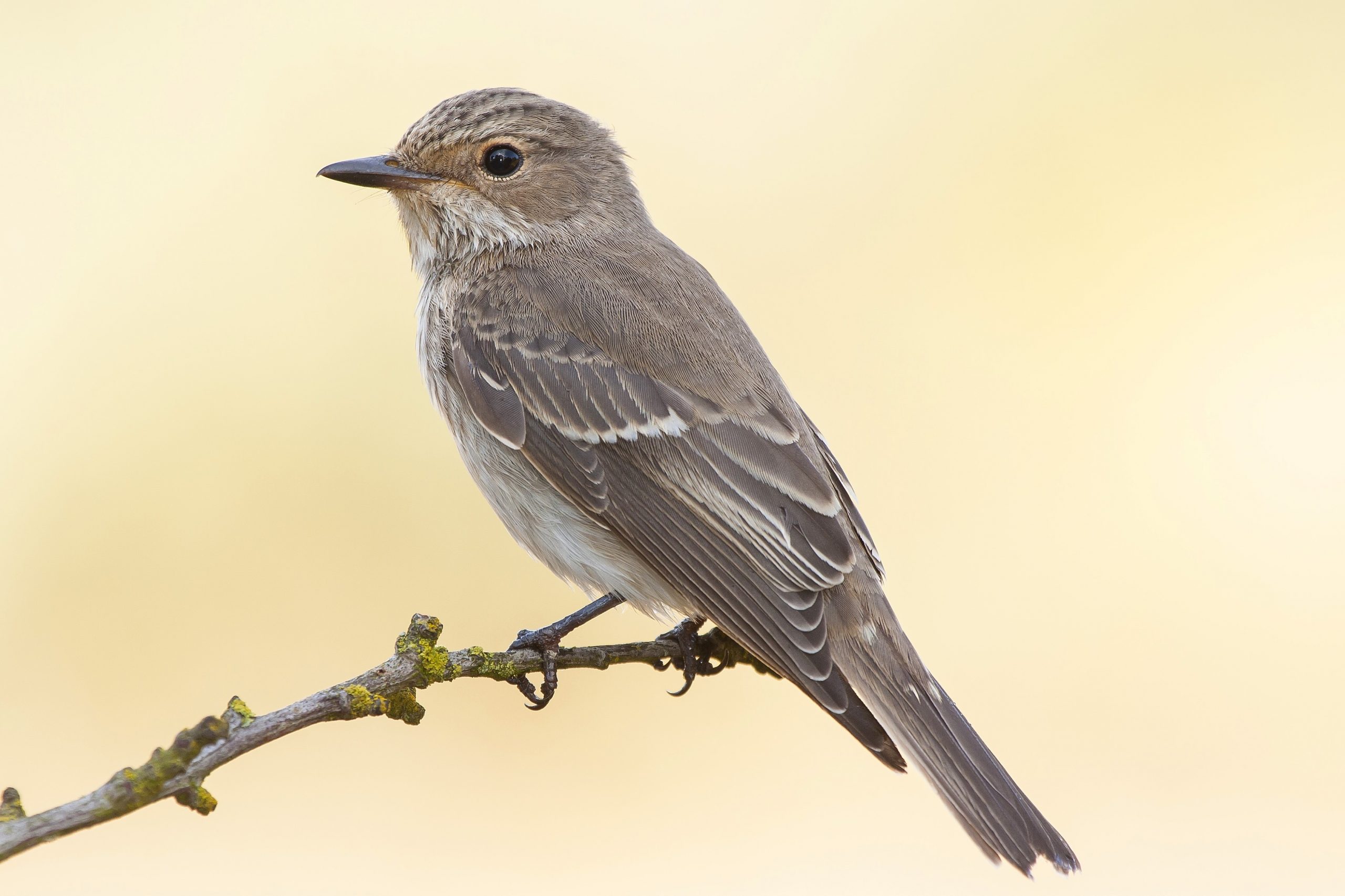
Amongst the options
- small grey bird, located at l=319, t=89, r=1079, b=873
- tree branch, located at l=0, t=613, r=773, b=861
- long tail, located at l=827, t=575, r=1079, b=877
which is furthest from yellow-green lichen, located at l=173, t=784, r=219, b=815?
long tail, located at l=827, t=575, r=1079, b=877

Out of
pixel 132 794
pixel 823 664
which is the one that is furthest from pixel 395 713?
pixel 823 664

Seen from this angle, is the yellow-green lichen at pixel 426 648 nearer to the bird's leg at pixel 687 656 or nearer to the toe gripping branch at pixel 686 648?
the toe gripping branch at pixel 686 648

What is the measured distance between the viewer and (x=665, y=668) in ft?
14.4

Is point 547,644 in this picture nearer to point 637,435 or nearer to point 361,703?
point 637,435

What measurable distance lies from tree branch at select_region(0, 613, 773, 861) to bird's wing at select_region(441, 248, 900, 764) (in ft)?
1.73

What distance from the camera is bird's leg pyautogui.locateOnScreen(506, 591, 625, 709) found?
366 centimetres

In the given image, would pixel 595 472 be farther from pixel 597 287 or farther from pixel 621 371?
pixel 597 287

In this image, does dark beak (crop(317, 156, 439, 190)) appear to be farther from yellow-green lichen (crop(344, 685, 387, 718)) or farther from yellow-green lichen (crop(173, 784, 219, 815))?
yellow-green lichen (crop(173, 784, 219, 815))

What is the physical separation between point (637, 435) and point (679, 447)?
15 centimetres

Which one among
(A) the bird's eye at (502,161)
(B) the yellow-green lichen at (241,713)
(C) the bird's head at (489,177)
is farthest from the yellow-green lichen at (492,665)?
(A) the bird's eye at (502,161)

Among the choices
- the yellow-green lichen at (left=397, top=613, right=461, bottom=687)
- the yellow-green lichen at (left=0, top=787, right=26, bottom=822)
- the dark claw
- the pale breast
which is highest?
the pale breast

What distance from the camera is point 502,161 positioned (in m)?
4.73

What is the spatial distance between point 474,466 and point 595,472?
21.9 inches

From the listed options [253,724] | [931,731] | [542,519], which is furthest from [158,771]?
[931,731]
